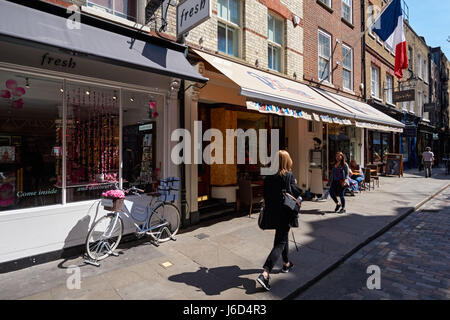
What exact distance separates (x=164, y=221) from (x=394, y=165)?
16.6 meters

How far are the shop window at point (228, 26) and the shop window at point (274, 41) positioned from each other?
1.58 meters

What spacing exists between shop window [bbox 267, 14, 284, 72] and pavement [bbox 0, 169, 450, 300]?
18.4ft

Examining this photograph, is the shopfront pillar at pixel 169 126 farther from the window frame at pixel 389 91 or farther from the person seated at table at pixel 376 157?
the window frame at pixel 389 91

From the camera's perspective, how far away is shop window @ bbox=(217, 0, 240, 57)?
723cm

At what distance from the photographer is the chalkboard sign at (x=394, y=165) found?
16328 mm

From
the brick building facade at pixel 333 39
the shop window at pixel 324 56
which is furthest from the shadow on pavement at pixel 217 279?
the shop window at pixel 324 56

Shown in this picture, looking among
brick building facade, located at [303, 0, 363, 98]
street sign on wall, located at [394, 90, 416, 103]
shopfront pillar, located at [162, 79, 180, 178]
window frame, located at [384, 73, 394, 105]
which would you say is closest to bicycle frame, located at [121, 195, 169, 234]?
shopfront pillar, located at [162, 79, 180, 178]

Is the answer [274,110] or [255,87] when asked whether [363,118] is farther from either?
[255,87]

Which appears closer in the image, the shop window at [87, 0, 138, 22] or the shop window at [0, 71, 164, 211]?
the shop window at [0, 71, 164, 211]

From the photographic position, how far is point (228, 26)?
747 cm

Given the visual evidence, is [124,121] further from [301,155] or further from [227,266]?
[301,155]
